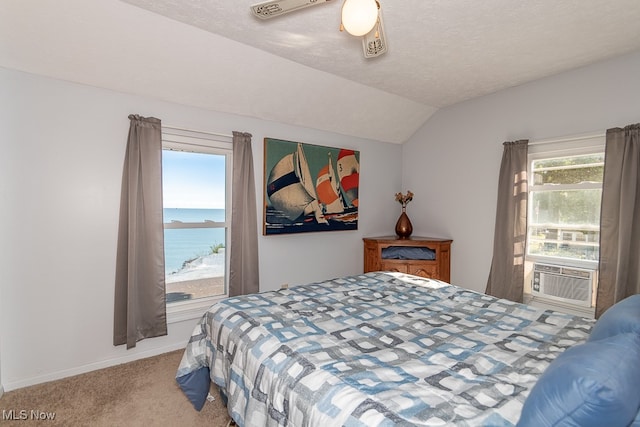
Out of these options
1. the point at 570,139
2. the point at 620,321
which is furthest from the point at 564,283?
the point at 620,321

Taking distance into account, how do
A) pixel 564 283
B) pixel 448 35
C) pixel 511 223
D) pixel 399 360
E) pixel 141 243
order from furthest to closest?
pixel 511 223 < pixel 564 283 < pixel 141 243 < pixel 448 35 < pixel 399 360

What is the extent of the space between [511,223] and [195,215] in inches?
131

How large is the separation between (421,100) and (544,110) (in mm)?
1301

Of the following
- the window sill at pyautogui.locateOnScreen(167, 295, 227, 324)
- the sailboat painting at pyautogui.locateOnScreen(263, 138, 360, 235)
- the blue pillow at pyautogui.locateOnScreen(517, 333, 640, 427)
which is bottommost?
the window sill at pyautogui.locateOnScreen(167, 295, 227, 324)

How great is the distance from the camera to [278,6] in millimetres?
1509

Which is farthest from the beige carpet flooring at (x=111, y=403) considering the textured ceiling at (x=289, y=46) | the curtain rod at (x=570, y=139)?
the curtain rod at (x=570, y=139)

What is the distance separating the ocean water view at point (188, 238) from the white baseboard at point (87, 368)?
704 mm

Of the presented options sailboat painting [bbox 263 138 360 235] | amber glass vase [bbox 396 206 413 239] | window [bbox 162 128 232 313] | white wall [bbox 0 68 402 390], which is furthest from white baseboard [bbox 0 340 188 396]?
amber glass vase [bbox 396 206 413 239]

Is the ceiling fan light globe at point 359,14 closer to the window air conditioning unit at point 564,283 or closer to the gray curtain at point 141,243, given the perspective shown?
the gray curtain at point 141,243

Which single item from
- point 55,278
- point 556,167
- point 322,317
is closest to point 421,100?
point 556,167

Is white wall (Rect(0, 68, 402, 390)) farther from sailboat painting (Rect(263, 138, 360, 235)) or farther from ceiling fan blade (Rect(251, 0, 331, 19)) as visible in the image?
ceiling fan blade (Rect(251, 0, 331, 19))

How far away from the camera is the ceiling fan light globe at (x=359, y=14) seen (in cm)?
135

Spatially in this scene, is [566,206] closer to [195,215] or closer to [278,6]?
[278,6]

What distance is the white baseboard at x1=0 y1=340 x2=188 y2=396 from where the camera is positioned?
231 centimetres
